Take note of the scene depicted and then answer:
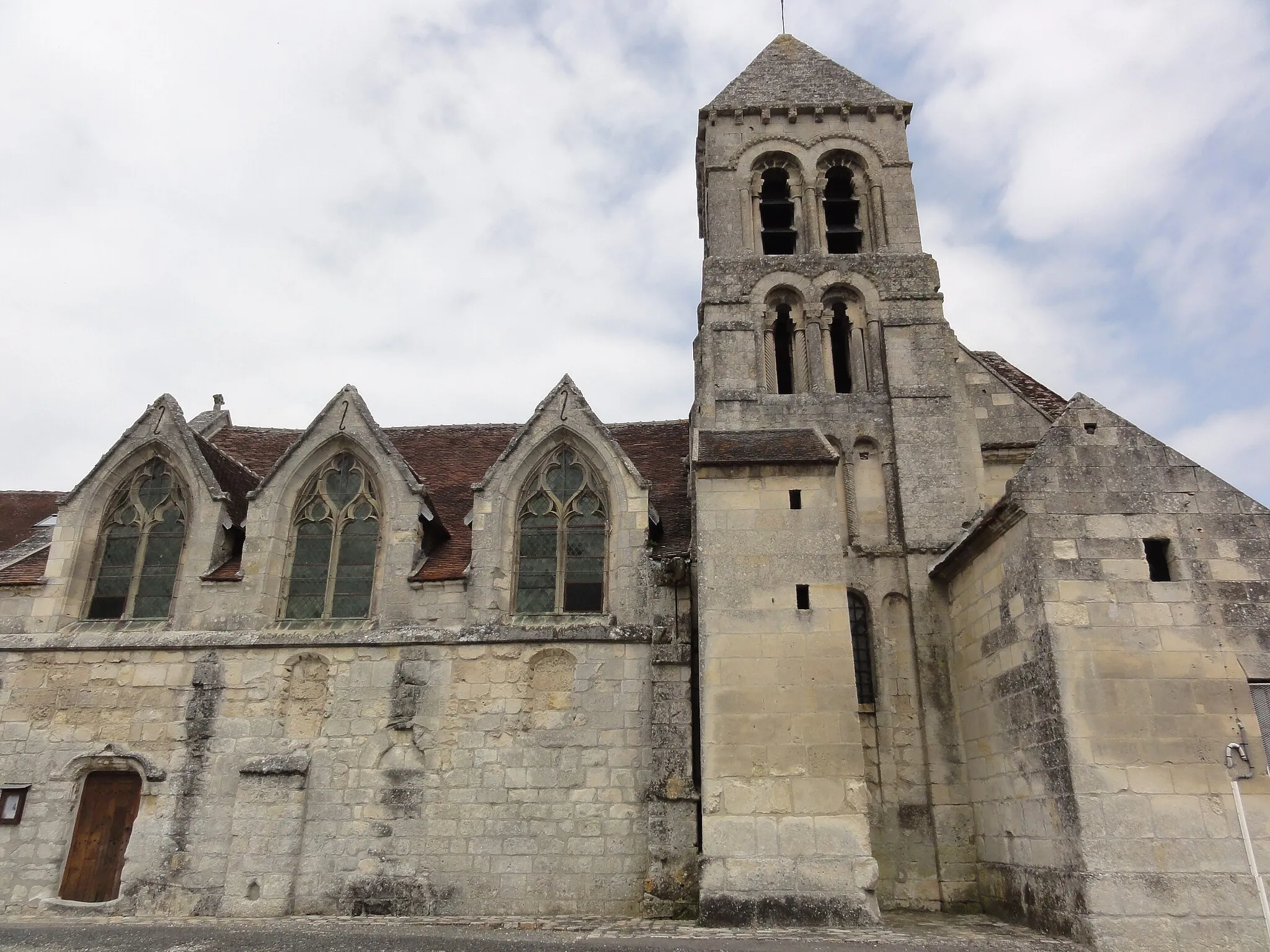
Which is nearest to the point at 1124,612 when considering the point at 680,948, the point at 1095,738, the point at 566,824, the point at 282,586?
the point at 1095,738

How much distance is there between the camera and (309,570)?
13477 millimetres

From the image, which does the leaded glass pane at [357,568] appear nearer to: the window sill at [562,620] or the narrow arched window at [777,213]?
the window sill at [562,620]

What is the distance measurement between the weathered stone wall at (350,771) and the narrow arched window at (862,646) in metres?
3.10

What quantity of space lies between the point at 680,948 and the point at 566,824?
11.1 ft

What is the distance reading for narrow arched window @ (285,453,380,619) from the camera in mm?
13227

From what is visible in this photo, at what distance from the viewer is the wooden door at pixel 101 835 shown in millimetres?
11677

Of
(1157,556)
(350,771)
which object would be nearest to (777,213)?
(1157,556)

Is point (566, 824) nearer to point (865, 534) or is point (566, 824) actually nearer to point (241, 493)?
point (865, 534)

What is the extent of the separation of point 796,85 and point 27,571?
1653 cm

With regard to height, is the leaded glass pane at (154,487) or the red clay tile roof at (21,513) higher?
the red clay tile roof at (21,513)

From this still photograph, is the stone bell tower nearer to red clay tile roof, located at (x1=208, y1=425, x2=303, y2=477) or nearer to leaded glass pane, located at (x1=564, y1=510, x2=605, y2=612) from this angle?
leaded glass pane, located at (x1=564, y1=510, x2=605, y2=612)

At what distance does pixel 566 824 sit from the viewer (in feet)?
37.6

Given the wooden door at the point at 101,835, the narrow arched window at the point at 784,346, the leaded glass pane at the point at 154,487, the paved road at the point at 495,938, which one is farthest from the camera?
the narrow arched window at the point at 784,346

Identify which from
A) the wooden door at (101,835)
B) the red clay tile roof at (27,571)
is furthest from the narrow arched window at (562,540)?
the red clay tile roof at (27,571)
